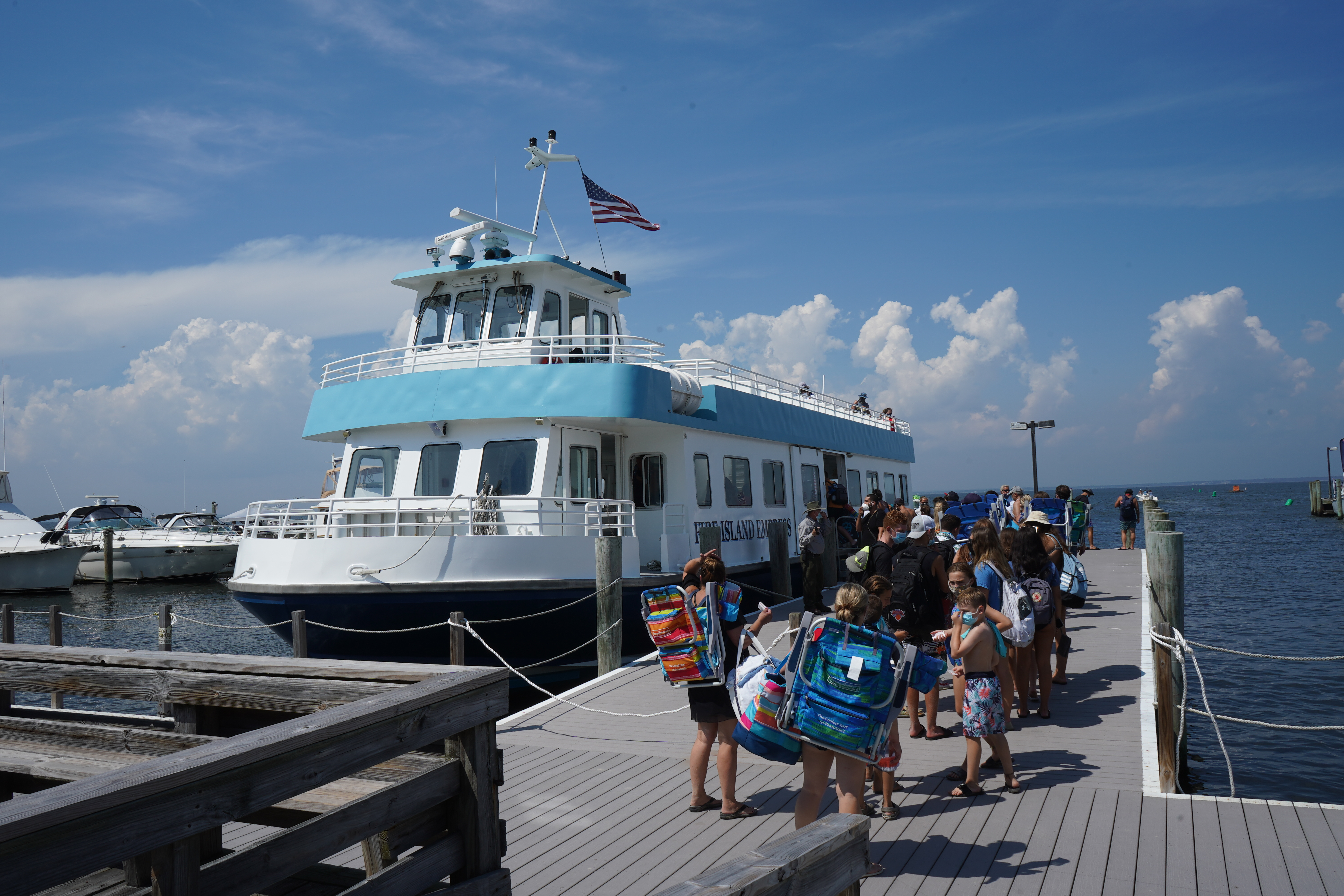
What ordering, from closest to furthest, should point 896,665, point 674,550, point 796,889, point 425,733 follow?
point 796,889 → point 425,733 → point 896,665 → point 674,550

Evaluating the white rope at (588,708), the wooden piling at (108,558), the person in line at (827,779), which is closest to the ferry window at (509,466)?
the white rope at (588,708)

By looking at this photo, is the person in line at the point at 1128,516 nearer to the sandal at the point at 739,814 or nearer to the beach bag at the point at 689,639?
the sandal at the point at 739,814

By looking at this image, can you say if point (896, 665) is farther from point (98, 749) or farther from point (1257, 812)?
point (98, 749)

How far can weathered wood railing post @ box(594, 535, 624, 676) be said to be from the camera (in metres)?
10.7

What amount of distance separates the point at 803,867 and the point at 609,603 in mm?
8757

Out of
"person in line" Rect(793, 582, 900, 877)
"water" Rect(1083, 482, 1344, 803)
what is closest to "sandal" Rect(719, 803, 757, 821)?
"person in line" Rect(793, 582, 900, 877)

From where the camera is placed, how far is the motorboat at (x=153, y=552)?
37781mm

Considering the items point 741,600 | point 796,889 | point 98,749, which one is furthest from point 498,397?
point 796,889

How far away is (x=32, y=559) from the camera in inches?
1319

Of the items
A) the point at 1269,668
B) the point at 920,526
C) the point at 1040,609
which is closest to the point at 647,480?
the point at 920,526

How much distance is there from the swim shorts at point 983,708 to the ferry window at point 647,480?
8568mm

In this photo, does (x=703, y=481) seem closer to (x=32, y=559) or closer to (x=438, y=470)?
(x=438, y=470)

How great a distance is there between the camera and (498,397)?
1243 centimetres

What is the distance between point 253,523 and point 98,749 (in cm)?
950
